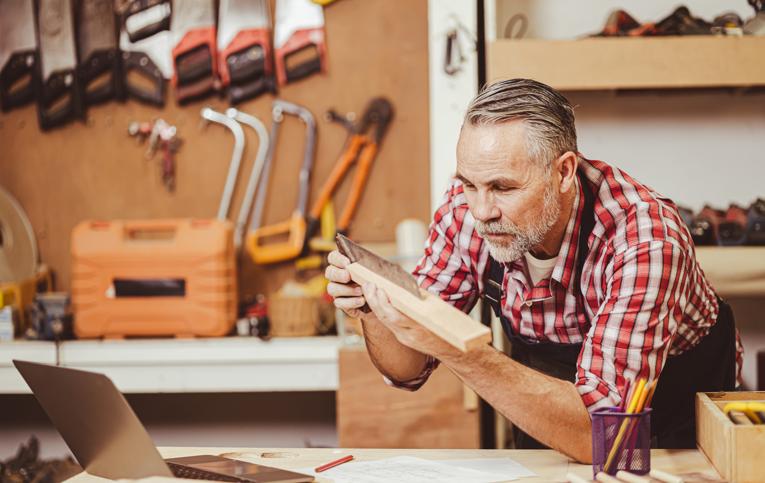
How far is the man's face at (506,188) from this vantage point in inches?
66.3

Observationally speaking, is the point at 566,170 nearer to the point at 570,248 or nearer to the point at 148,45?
the point at 570,248

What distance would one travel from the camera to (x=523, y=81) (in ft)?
5.72

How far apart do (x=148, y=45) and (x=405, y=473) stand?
2.64m

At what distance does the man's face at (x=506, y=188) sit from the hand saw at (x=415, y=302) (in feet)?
1.02

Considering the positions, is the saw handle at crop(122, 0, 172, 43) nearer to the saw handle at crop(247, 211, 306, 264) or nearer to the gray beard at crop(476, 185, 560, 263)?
the saw handle at crop(247, 211, 306, 264)

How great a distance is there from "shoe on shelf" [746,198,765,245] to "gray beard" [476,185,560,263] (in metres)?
1.46

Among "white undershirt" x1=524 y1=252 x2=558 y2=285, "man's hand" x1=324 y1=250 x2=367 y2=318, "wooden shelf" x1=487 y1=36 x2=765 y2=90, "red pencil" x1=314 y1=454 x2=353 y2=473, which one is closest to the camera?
"red pencil" x1=314 y1=454 x2=353 y2=473

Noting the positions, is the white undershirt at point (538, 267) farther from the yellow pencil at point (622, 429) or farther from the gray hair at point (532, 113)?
the yellow pencil at point (622, 429)

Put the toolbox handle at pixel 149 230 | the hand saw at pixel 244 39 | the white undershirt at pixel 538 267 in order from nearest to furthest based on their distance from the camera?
the white undershirt at pixel 538 267, the toolbox handle at pixel 149 230, the hand saw at pixel 244 39

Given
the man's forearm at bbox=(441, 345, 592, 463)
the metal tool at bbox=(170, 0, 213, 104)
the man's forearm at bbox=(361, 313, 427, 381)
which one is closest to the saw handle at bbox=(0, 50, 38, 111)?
the metal tool at bbox=(170, 0, 213, 104)

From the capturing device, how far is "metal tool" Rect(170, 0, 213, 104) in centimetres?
350

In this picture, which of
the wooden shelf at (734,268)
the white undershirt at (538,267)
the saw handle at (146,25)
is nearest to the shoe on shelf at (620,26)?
the wooden shelf at (734,268)

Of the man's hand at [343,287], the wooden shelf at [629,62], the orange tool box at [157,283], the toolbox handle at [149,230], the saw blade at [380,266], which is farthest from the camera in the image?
the toolbox handle at [149,230]

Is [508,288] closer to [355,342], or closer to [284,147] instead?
[355,342]
